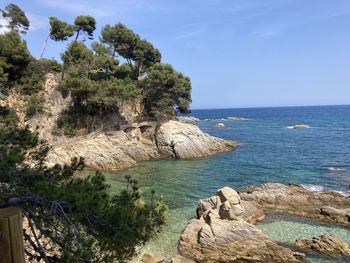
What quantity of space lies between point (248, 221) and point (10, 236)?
1597 centimetres

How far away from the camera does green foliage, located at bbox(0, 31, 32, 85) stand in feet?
99.1

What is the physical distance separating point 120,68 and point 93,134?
10.5 m

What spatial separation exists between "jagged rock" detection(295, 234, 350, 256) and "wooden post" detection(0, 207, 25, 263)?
45.1 ft

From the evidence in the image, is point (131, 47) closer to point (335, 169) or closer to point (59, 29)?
point (59, 29)

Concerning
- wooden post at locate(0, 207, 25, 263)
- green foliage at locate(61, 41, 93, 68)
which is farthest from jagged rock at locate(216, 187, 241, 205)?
green foliage at locate(61, 41, 93, 68)

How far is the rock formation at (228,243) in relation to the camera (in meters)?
12.7

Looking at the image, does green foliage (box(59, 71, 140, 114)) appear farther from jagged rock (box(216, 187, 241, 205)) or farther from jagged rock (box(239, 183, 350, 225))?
jagged rock (box(216, 187, 241, 205))

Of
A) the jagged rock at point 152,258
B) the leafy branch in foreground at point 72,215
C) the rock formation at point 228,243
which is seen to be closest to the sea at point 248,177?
the jagged rock at point 152,258

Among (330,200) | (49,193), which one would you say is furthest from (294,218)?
(49,193)

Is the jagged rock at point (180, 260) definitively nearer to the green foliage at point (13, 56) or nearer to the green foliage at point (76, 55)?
the green foliage at point (13, 56)

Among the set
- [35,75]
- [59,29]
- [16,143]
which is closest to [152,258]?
[16,143]

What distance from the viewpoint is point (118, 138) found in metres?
33.1

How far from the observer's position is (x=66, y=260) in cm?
393

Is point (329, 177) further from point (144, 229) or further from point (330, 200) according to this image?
point (144, 229)
